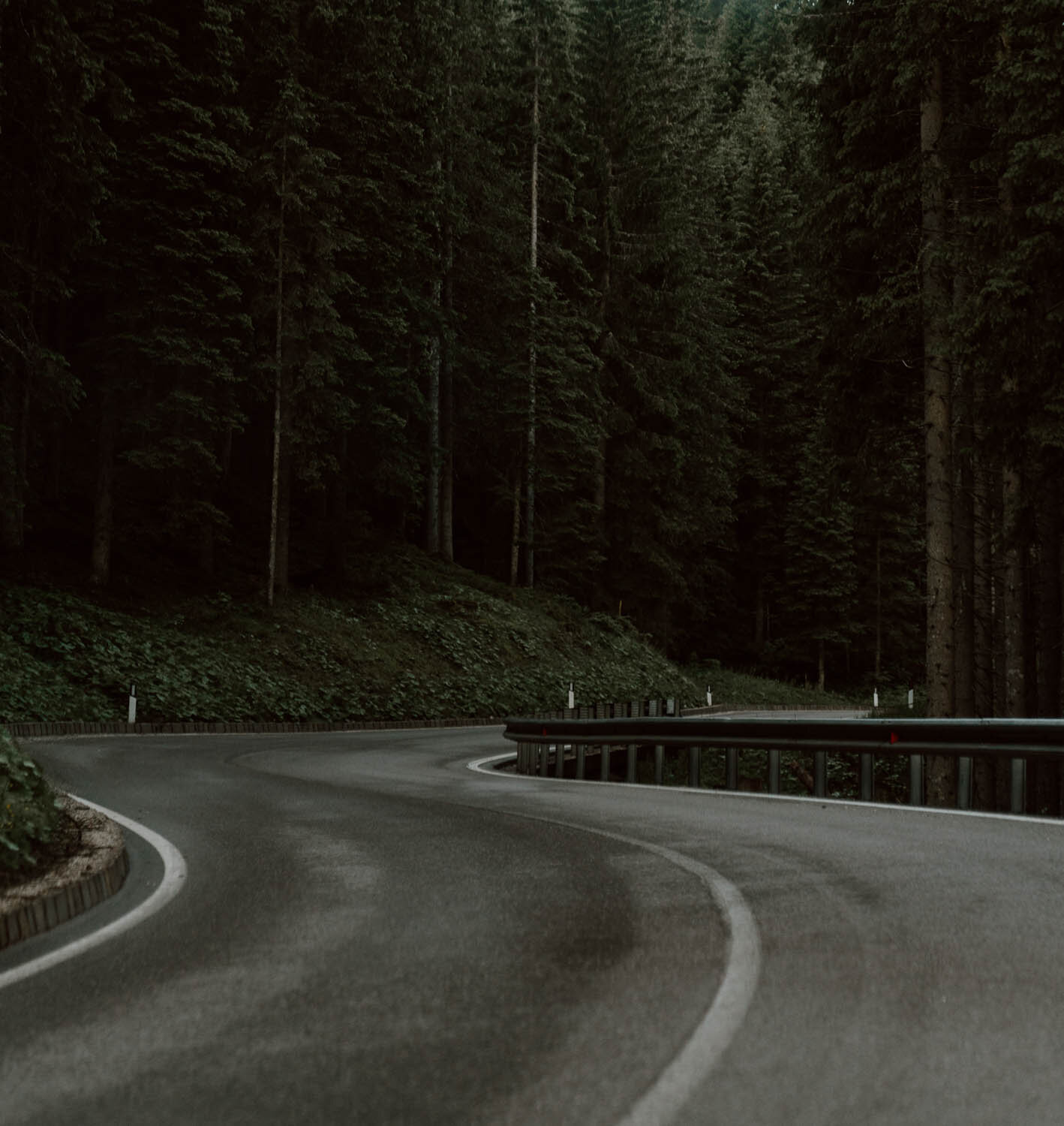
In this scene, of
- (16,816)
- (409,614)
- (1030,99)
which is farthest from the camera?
(409,614)

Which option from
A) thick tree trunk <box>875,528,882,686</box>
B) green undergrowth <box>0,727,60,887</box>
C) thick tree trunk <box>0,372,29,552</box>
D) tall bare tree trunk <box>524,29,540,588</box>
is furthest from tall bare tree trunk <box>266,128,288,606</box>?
thick tree trunk <box>875,528,882,686</box>

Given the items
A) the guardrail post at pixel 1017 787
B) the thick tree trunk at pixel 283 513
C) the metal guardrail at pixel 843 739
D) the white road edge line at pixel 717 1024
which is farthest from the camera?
the thick tree trunk at pixel 283 513

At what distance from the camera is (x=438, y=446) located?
128 feet

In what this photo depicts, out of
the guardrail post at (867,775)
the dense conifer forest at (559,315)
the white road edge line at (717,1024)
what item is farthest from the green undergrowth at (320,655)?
the white road edge line at (717,1024)

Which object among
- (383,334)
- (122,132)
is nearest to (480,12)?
(383,334)

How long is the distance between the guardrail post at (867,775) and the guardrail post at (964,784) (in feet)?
3.34

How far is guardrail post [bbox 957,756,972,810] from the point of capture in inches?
463

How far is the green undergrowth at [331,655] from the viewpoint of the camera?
24.3m

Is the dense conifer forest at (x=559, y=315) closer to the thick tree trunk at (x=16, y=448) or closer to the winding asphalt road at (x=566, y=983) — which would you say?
the thick tree trunk at (x=16, y=448)

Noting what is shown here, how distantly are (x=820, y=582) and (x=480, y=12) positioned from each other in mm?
28100

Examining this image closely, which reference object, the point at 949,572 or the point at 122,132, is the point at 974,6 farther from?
the point at 122,132

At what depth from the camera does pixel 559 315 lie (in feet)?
137

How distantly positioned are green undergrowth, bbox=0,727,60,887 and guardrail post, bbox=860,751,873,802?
7802 mm

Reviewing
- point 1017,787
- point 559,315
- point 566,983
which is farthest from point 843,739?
point 559,315
